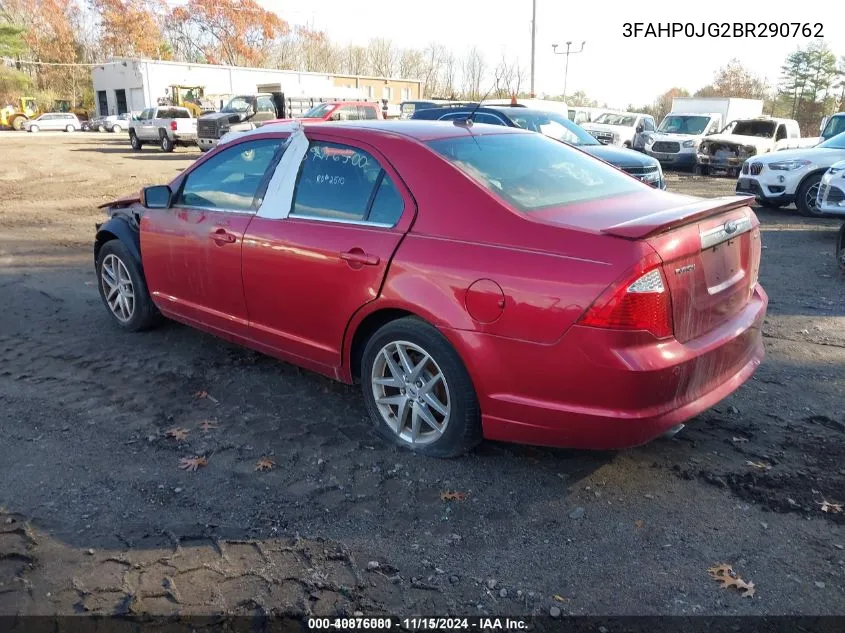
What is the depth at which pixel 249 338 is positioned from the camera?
439cm

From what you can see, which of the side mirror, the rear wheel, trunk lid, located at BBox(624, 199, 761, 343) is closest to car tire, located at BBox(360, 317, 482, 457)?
trunk lid, located at BBox(624, 199, 761, 343)

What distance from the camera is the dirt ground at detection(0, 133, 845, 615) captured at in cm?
262

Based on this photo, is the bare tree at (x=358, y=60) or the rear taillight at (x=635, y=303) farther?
the bare tree at (x=358, y=60)

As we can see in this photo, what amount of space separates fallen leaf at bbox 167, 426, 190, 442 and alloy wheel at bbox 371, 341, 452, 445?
1.11 m

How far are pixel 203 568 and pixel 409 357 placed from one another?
139 centimetres

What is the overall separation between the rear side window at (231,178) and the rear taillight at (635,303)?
235 centimetres

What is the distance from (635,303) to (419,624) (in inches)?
58.6

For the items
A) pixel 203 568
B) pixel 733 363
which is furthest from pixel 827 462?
pixel 203 568

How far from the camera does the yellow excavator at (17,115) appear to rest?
54719mm

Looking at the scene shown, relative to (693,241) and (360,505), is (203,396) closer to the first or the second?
(360,505)

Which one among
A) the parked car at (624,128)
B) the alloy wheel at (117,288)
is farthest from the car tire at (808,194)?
the alloy wheel at (117,288)

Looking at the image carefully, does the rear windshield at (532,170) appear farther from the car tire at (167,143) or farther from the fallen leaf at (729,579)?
the car tire at (167,143)

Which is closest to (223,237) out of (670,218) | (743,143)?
(670,218)

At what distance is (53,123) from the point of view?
180ft
